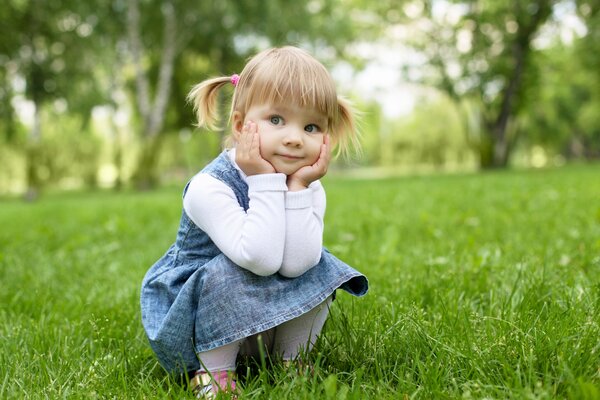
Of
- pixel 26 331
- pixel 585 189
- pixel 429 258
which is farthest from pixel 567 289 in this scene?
pixel 585 189

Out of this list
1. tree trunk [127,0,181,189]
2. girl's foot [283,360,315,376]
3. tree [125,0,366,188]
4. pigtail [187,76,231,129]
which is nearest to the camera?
girl's foot [283,360,315,376]

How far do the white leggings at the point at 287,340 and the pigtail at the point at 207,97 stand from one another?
0.75 meters

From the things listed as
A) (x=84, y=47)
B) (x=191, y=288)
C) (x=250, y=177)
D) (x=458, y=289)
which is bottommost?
(x=458, y=289)

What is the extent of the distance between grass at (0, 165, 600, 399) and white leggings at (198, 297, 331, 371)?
0.07 m

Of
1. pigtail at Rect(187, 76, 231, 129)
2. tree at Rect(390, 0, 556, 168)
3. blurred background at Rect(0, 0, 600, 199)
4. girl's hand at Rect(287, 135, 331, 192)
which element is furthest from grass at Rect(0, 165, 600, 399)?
tree at Rect(390, 0, 556, 168)

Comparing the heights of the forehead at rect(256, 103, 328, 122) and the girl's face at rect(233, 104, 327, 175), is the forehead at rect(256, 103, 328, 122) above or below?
above

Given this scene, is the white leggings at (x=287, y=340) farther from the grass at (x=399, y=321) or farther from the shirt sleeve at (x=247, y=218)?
the shirt sleeve at (x=247, y=218)

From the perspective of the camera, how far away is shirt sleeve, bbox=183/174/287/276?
5.19 feet

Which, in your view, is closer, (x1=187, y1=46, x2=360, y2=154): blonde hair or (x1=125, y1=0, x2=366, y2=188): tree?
(x1=187, y1=46, x2=360, y2=154): blonde hair

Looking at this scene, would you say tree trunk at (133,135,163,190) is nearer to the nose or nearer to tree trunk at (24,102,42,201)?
tree trunk at (24,102,42,201)

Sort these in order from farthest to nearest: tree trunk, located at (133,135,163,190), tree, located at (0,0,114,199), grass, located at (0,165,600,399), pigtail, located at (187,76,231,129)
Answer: tree trunk, located at (133,135,163,190) < tree, located at (0,0,114,199) < pigtail, located at (187,76,231,129) < grass, located at (0,165,600,399)

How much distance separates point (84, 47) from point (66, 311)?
1815cm

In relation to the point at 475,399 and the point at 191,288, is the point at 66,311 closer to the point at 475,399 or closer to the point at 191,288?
the point at 191,288

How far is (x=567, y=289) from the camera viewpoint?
2.23 metres
